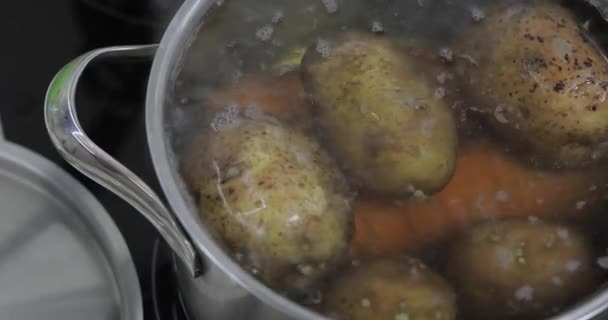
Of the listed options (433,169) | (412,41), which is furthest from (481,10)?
(433,169)

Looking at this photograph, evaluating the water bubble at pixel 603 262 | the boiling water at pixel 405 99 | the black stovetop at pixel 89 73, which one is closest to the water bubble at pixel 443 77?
the boiling water at pixel 405 99

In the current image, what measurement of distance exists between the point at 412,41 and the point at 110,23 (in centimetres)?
39

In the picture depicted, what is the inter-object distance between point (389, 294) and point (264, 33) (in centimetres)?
28

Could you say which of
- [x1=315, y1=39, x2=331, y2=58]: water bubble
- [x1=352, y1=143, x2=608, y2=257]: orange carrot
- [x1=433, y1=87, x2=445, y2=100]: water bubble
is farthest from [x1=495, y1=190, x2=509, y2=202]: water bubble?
[x1=315, y1=39, x2=331, y2=58]: water bubble

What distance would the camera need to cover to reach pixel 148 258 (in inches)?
34.0

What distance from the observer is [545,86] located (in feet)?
2.30

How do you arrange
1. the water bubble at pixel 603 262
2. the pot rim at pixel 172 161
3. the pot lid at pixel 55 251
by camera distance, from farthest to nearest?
1. the pot lid at pixel 55 251
2. the water bubble at pixel 603 262
3. the pot rim at pixel 172 161

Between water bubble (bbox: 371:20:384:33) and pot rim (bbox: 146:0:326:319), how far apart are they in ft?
0.55

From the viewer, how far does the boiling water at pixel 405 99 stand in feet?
2.19

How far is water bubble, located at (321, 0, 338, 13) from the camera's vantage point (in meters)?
0.75

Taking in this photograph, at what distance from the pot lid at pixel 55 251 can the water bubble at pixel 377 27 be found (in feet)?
1.14

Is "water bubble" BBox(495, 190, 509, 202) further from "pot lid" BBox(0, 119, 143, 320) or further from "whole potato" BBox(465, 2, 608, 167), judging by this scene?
"pot lid" BBox(0, 119, 143, 320)

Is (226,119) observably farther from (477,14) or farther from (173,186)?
(477,14)

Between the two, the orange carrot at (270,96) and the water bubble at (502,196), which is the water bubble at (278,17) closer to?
the orange carrot at (270,96)
